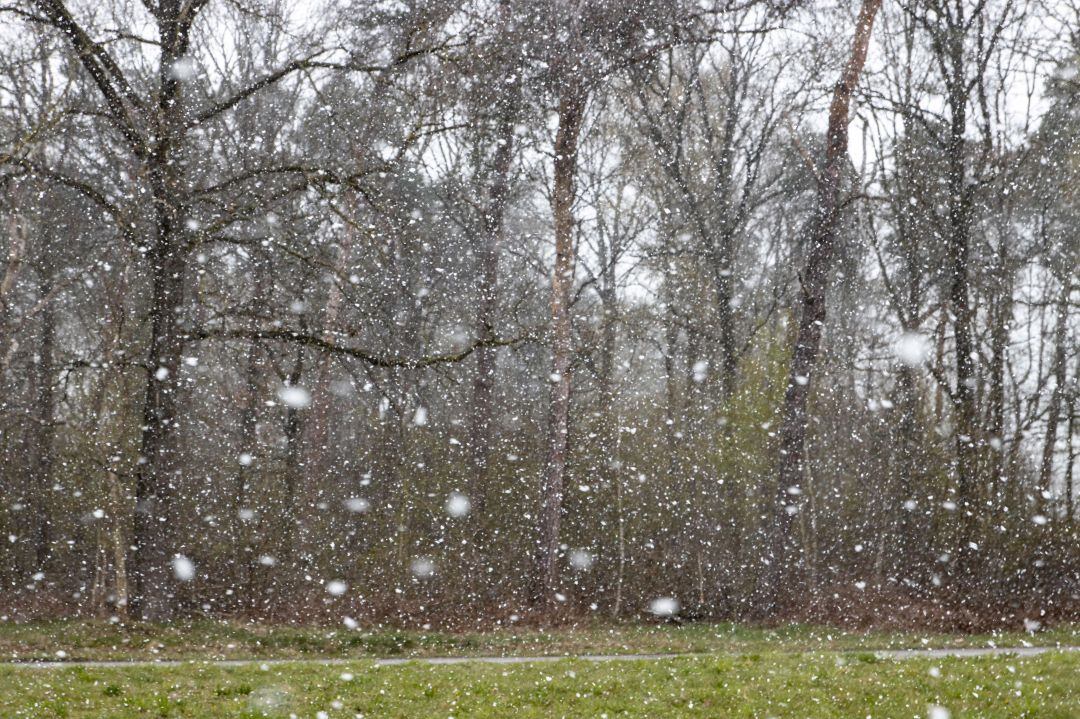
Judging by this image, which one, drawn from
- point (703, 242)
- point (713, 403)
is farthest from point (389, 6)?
point (713, 403)

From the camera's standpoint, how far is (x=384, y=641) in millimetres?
12883

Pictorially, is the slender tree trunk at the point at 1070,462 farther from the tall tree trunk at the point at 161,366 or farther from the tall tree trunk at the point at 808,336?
the tall tree trunk at the point at 161,366

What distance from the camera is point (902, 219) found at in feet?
65.1

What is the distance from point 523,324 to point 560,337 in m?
1.95

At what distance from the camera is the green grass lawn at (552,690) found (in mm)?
8062

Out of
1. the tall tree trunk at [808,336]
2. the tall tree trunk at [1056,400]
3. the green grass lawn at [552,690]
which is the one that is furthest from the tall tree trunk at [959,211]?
the green grass lawn at [552,690]

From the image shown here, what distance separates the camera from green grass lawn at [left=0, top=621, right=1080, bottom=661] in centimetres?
1159

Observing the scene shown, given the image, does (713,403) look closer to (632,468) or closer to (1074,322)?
(632,468)

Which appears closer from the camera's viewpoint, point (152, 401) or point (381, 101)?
point (152, 401)

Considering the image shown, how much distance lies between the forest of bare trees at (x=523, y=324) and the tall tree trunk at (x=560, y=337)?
78 mm

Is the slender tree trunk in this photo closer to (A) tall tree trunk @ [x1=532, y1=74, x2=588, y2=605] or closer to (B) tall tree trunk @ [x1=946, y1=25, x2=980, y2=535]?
(B) tall tree trunk @ [x1=946, y1=25, x2=980, y2=535]

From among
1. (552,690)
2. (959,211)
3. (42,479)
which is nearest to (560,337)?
(959,211)

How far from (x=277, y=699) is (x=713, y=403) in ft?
42.1

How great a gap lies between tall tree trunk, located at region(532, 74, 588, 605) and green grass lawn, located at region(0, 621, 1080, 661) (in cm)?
198
